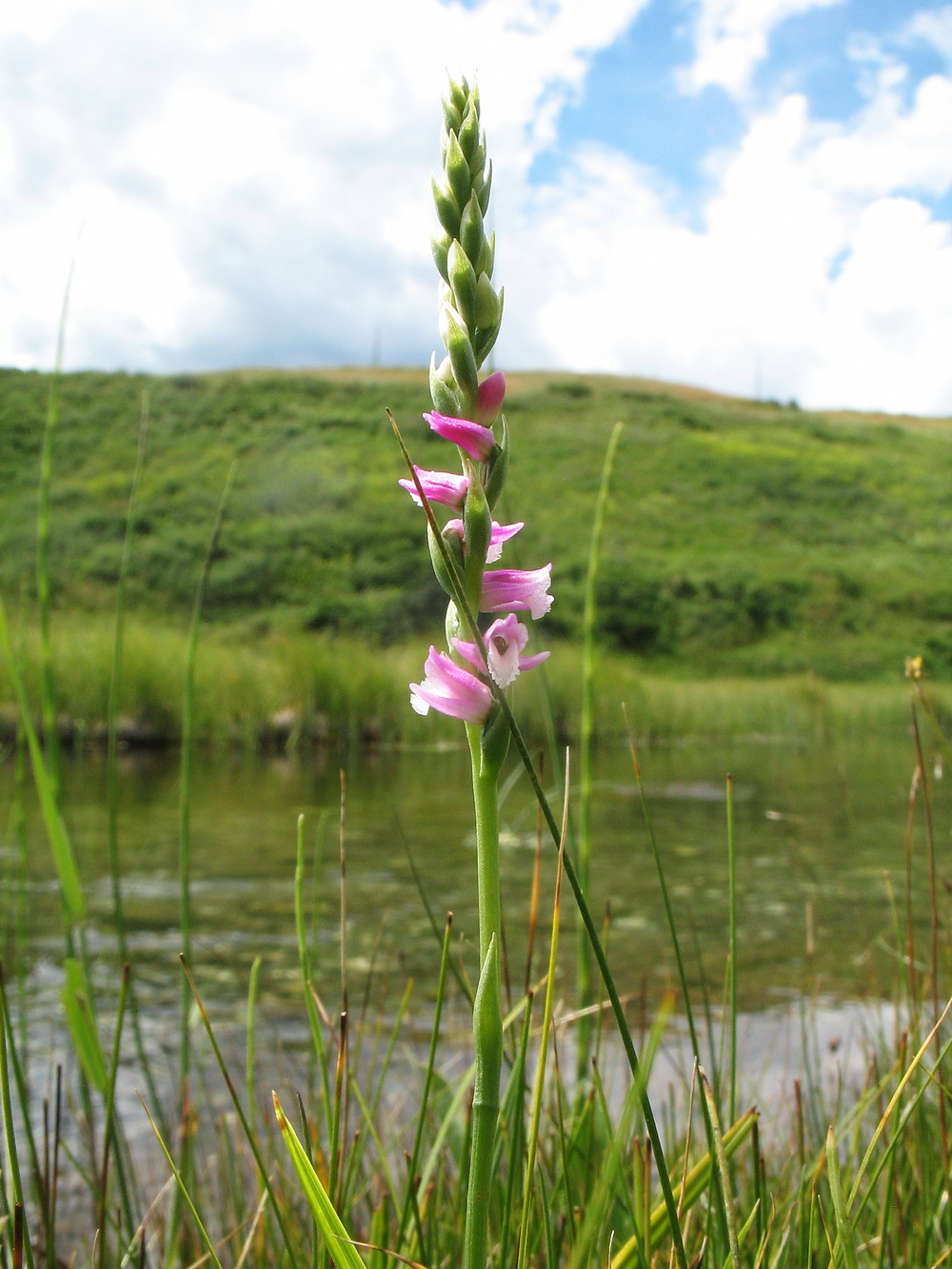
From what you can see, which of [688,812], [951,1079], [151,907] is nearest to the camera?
[951,1079]

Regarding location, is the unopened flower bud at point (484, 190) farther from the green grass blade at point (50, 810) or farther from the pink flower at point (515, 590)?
the green grass blade at point (50, 810)

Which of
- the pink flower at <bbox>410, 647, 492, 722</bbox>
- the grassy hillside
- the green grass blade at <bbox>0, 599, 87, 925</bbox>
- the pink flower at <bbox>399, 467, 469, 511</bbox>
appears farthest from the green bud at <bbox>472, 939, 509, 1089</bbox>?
the grassy hillside

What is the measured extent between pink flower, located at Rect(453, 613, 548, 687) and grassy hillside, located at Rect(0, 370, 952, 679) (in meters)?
16.8

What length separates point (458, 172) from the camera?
474 millimetres

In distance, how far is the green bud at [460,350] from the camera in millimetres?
478

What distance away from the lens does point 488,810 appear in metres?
0.43

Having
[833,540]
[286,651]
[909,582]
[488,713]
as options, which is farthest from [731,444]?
[488,713]

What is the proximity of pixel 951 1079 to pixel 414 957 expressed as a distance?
6.39ft

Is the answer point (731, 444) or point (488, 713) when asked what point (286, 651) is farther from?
point (731, 444)

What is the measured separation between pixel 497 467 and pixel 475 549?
4 centimetres

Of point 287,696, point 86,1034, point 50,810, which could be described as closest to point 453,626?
point 50,810

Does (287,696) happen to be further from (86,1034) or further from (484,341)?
(484,341)

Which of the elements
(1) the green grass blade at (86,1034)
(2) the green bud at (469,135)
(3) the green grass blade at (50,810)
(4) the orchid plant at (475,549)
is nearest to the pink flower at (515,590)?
(4) the orchid plant at (475,549)

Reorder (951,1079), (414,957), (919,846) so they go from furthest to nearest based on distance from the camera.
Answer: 1. (919,846)
2. (414,957)
3. (951,1079)
